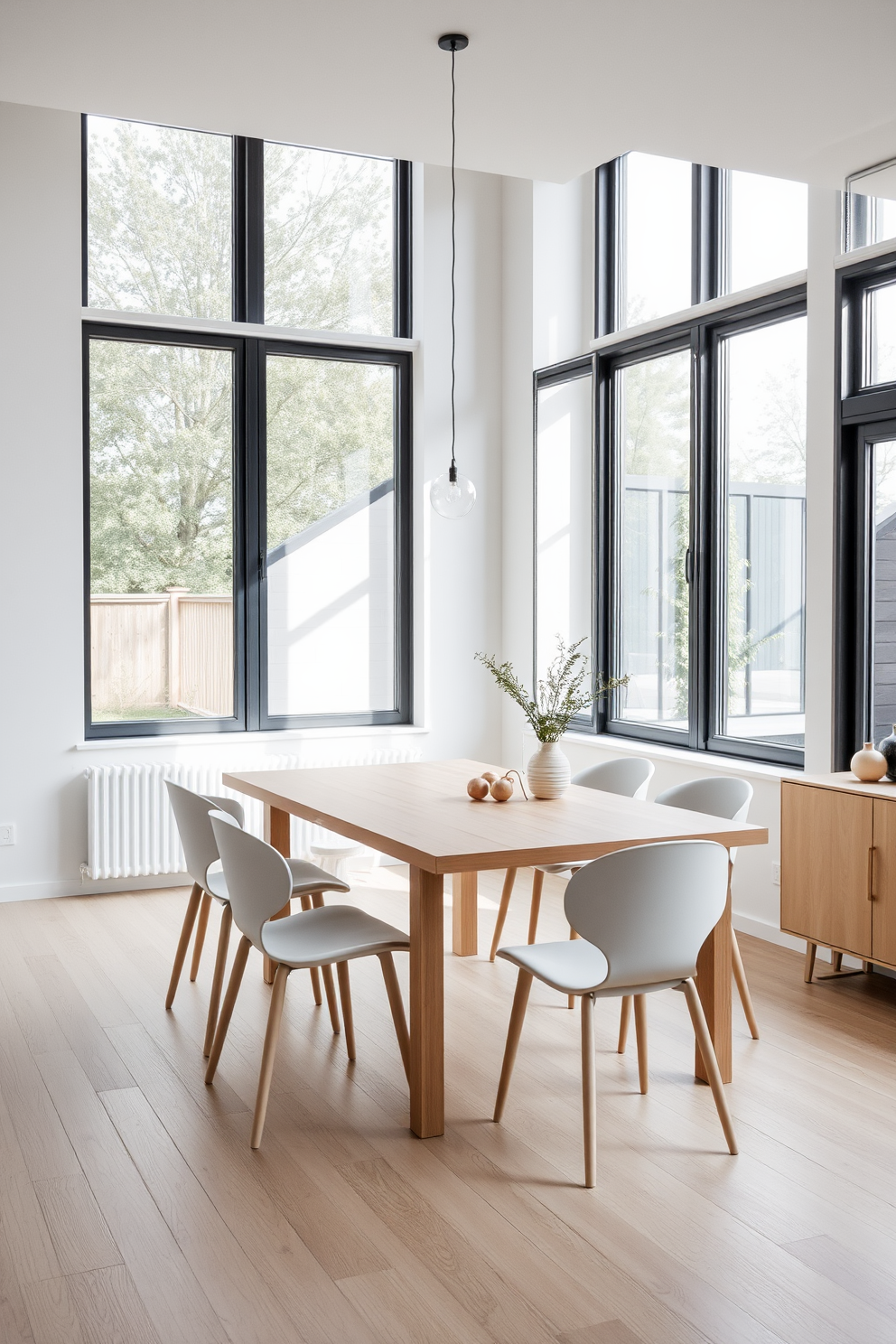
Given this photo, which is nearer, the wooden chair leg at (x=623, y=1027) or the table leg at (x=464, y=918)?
the wooden chair leg at (x=623, y=1027)

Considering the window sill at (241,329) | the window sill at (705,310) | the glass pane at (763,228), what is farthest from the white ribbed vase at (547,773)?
the window sill at (241,329)

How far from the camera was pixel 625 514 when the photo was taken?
240 inches

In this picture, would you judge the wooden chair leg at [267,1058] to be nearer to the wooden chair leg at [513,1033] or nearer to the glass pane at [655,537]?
the wooden chair leg at [513,1033]

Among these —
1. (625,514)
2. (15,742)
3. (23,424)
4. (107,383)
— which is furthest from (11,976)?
(625,514)

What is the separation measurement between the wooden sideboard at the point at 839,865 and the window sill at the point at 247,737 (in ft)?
8.76

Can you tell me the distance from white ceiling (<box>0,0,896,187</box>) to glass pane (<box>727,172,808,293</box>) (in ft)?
2.43

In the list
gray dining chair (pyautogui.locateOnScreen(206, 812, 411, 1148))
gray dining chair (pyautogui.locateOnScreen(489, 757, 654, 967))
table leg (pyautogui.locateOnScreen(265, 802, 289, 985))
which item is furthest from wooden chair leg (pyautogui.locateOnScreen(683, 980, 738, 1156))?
table leg (pyautogui.locateOnScreen(265, 802, 289, 985))

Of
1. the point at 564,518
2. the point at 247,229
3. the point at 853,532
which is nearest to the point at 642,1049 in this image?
the point at 853,532

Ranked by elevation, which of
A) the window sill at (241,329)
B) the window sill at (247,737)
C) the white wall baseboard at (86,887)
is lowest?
the white wall baseboard at (86,887)

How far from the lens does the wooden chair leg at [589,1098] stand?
2721 mm

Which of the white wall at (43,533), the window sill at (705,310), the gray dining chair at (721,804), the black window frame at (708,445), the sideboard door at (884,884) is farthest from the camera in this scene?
the white wall at (43,533)

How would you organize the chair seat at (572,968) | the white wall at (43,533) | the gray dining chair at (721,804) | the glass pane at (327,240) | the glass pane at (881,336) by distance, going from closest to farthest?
the chair seat at (572,968) → the gray dining chair at (721,804) → the glass pane at (881,336) → the white wall at (43,533) → the glass pane at (327,240)

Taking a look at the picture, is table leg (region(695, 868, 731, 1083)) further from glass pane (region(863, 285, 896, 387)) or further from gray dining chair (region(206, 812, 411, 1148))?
glass pane (region(863, 285, 896, 387))

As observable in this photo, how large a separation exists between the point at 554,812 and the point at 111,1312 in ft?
6.18
